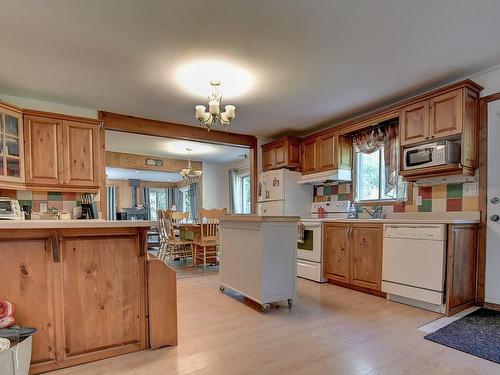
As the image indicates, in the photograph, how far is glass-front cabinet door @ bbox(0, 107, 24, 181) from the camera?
2986 millimetres

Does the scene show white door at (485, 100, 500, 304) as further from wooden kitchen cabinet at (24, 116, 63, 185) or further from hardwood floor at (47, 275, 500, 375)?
wooden kitchen cabinet at (24, 116, 63, 185)

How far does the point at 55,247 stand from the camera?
5.56ft

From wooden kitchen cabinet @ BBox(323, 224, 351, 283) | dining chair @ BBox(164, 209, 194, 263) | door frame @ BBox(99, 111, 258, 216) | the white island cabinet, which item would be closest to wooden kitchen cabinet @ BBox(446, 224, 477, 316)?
wooden kitchen cabinet @ BBox(323, 224, 351, 283)

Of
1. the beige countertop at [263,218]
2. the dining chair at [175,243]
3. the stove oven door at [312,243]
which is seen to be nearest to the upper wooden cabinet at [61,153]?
the dining chair at [175,243]

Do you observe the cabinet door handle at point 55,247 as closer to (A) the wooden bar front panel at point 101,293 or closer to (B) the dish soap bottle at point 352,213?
(A) the wooden bar front panel at point 101,293

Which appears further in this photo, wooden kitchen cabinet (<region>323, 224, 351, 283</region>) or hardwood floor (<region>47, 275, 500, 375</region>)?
wooden kitchen cabinet (<region>323, 224, 351, 283</region>)

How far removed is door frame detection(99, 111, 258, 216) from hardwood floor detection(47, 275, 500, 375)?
2456mm

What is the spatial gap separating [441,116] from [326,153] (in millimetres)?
1647

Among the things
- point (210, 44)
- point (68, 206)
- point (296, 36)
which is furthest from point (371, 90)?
point (68, 206)

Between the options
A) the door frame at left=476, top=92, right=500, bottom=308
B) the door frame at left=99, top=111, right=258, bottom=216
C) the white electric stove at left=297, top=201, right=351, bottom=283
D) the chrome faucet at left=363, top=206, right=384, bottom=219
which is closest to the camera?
the door frame at left=476, top=92, right=500, bottom=308

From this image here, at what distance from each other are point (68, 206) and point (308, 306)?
129 inches

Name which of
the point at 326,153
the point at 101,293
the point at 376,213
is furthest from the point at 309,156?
the point at 101,293

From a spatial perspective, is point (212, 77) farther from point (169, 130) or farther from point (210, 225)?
point (210, 225)

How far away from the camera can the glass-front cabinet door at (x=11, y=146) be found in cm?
299
